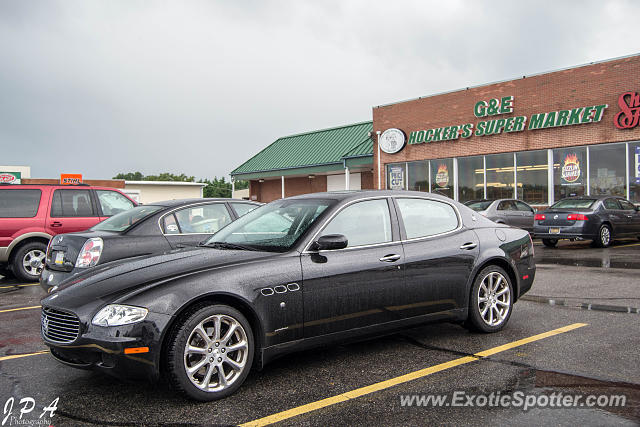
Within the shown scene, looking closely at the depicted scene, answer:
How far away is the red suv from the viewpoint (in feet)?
32.4

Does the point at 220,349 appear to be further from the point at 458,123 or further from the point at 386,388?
the point at 458,123

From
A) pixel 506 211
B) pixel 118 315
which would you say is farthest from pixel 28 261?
pixel 506 211

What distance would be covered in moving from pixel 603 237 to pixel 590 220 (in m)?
0.65

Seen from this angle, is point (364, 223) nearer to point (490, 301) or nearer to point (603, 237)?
point (490, 301)

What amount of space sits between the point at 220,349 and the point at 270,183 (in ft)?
116

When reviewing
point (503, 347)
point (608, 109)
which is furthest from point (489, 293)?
point (608, 109)

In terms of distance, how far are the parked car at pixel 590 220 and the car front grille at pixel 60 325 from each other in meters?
13.8

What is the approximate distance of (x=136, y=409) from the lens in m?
3.64

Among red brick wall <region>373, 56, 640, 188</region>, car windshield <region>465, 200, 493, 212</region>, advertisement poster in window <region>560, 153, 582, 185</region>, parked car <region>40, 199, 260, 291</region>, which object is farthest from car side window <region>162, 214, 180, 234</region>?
advertisement poster in window <region>560, 153, 582, 185</region>

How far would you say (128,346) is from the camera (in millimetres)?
3533

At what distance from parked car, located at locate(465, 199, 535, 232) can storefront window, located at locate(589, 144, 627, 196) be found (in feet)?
10.9

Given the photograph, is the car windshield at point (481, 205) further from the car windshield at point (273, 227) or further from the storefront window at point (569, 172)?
the car windshield at point (273, 227)

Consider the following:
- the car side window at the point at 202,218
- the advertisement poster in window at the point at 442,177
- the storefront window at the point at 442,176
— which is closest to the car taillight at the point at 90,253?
the car side window at the point at 202,218

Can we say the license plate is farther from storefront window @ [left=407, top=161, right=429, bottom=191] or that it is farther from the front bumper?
storefront window @ [left=407, top=161, right=429, bottom=191]
